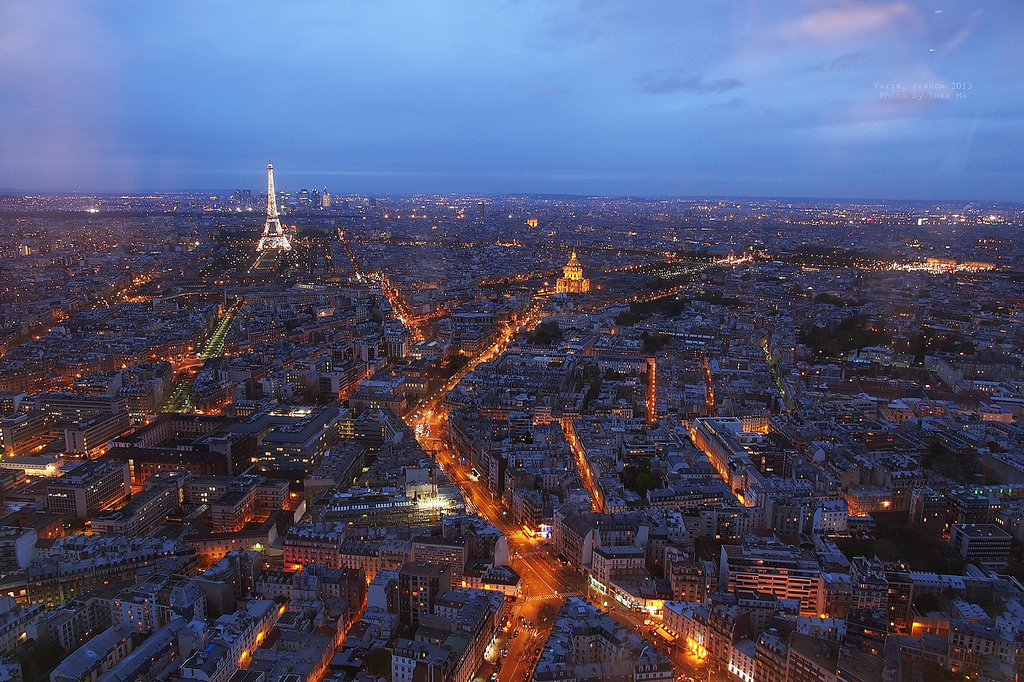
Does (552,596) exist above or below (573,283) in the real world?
below

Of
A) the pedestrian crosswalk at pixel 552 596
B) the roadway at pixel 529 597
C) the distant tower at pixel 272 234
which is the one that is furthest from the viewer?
the distant tower at pixel 272 234

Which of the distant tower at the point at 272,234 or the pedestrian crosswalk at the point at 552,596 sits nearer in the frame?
the pedestrian crosswalk at the point at 552,596

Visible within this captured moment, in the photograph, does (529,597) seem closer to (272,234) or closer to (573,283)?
(573,283)

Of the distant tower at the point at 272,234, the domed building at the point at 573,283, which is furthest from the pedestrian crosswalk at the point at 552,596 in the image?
the distant tower at the point at 272,234

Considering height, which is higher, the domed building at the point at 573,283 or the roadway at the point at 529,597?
the domed building at the point at 573,283

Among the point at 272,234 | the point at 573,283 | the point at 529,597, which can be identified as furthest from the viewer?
the point at 272,234

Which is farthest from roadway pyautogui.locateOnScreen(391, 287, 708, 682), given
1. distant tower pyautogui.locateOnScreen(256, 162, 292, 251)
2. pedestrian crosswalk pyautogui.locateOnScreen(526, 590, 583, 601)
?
distant tower pyautogui.locateOnScreen(256, 162, 292, 251)

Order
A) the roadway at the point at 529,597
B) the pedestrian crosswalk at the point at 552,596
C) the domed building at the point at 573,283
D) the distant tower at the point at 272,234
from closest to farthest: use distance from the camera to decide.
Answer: the roadway at the point at 529,597 → the pedestrian crosswalk at the point at 552,596 → the domed building at the point at 573,283 → the distant tower at the point at 272,234

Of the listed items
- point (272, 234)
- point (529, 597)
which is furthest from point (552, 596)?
point (272, 234)

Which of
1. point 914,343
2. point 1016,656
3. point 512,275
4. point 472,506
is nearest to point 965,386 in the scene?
point 914,343

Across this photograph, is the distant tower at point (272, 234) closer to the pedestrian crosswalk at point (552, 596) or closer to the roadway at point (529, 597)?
the roadway at point (529, 597)

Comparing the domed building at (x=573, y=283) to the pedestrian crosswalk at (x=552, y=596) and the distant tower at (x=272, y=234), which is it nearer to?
the distant tower at (x=272, y=234)

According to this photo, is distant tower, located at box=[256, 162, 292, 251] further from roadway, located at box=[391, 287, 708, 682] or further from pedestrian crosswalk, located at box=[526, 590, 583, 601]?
pedestrian crosswalk, located at box=[526, 590, 583, 601]
